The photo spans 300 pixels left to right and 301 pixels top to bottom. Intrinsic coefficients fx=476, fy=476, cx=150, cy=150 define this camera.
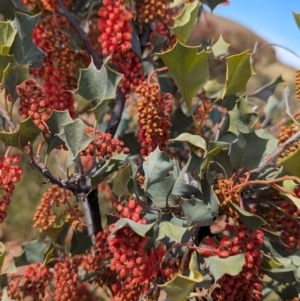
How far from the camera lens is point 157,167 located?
0.73 meters

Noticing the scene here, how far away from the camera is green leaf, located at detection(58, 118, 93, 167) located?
0.73 m

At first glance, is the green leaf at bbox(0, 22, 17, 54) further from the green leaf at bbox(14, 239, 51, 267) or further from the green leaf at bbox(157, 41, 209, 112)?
the green leaf at bbox(14, 239, 51, 267)

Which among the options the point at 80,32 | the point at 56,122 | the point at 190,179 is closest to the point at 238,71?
the point at 190,179

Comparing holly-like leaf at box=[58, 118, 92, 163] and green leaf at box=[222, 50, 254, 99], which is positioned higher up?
green leaf at box=[222, 50, 254, 99]

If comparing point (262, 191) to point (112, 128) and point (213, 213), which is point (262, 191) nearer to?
point (213, 213)

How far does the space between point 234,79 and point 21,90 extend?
0.36 metres

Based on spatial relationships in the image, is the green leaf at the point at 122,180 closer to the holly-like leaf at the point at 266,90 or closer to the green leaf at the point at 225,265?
the green leaf at the point at 225,265

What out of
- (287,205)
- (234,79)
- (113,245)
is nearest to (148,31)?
(234,79)

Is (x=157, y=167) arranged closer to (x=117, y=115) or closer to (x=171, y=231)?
(x=171, y=231)

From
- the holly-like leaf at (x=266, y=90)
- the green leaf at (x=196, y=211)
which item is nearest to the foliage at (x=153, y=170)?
the green leaf at (x=196, y=211)

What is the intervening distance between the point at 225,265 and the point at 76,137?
11.7 inches

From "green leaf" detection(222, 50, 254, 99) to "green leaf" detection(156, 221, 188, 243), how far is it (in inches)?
9.7

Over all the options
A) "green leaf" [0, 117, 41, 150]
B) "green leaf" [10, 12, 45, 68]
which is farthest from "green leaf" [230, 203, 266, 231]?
"green leaf" [10, 12, 45, 68]

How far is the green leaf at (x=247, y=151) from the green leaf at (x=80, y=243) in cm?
53
